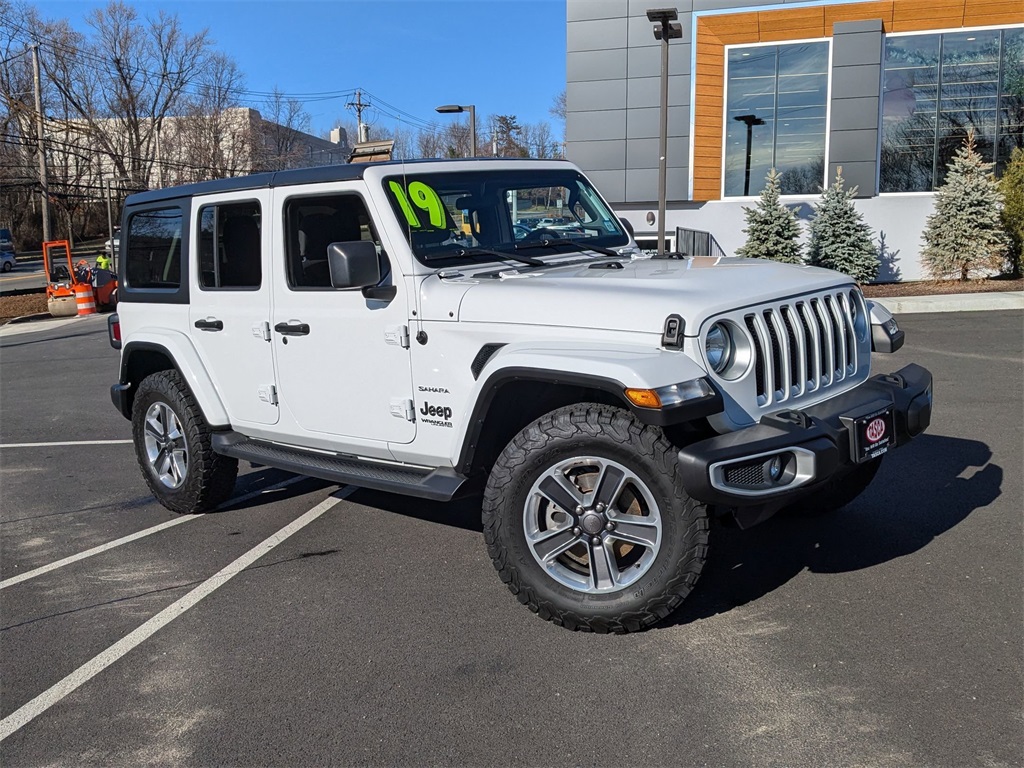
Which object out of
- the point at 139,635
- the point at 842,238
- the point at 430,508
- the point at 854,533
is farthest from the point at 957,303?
the point at 139,635

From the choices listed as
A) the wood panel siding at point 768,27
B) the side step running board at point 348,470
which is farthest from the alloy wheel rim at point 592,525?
the wood panel siding at point 768,27

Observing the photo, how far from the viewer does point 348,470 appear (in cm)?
470

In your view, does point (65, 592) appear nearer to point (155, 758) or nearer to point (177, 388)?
point (177, 388)

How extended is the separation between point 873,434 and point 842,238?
52.3 feet

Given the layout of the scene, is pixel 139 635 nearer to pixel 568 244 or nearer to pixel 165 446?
pixel 165 446

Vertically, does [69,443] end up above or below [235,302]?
below

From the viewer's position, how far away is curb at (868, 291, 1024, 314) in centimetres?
1481

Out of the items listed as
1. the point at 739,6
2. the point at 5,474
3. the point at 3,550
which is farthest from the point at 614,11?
the point at 3,550

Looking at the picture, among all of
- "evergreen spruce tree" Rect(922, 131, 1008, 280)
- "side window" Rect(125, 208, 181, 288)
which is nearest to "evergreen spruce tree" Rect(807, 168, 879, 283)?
"evergreen spruce tree" Rect(922, 131, 1008, 280)

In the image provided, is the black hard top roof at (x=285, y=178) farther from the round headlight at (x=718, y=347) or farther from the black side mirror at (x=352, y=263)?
the round headlight at (x=718, y=347)

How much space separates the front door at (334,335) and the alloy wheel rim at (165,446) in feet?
3.71

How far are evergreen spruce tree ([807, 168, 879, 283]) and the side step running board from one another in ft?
50.8

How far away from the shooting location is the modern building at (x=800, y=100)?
20016 millimetres

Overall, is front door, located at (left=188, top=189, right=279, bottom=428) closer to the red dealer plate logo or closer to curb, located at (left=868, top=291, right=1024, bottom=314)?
the red dealer plate logo
